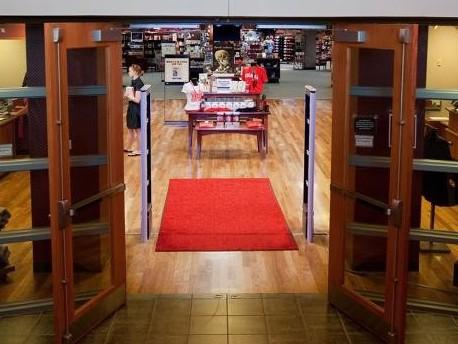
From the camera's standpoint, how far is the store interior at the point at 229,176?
6199mm

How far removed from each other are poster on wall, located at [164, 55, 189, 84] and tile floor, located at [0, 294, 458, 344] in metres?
15.5

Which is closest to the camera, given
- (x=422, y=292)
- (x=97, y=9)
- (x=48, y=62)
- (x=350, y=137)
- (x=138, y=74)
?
(x=48, y=62)

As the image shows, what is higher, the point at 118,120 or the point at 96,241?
the point at 118,120

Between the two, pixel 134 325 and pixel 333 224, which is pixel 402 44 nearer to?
pixel 333 224

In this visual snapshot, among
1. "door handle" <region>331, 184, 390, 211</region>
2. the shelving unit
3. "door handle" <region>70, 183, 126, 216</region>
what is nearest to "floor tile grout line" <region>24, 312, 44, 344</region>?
"door handle" <region>70, 183, 126, 216</region>

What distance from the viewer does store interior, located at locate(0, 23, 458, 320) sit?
620 centimetres

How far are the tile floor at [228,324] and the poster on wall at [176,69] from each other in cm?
1550

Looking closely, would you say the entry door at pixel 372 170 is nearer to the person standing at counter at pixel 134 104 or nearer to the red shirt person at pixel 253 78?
the person standing at counter at pixel 134 104

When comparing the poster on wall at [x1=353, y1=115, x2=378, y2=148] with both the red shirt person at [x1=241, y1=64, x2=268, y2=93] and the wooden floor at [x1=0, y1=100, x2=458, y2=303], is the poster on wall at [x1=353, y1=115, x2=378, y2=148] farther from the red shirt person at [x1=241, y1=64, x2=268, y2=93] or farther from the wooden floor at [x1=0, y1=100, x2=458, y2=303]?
the red shirt person at [x1=241, y1=64, x2=268, y2=93]

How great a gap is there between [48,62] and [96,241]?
1874 millimetres

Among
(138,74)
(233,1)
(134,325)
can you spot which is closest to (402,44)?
(233,1)

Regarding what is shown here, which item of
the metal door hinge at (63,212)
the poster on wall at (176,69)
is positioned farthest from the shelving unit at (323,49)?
the metal door hinge at (63,212)

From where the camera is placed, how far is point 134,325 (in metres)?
5.40

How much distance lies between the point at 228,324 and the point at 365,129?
5.67 ft
